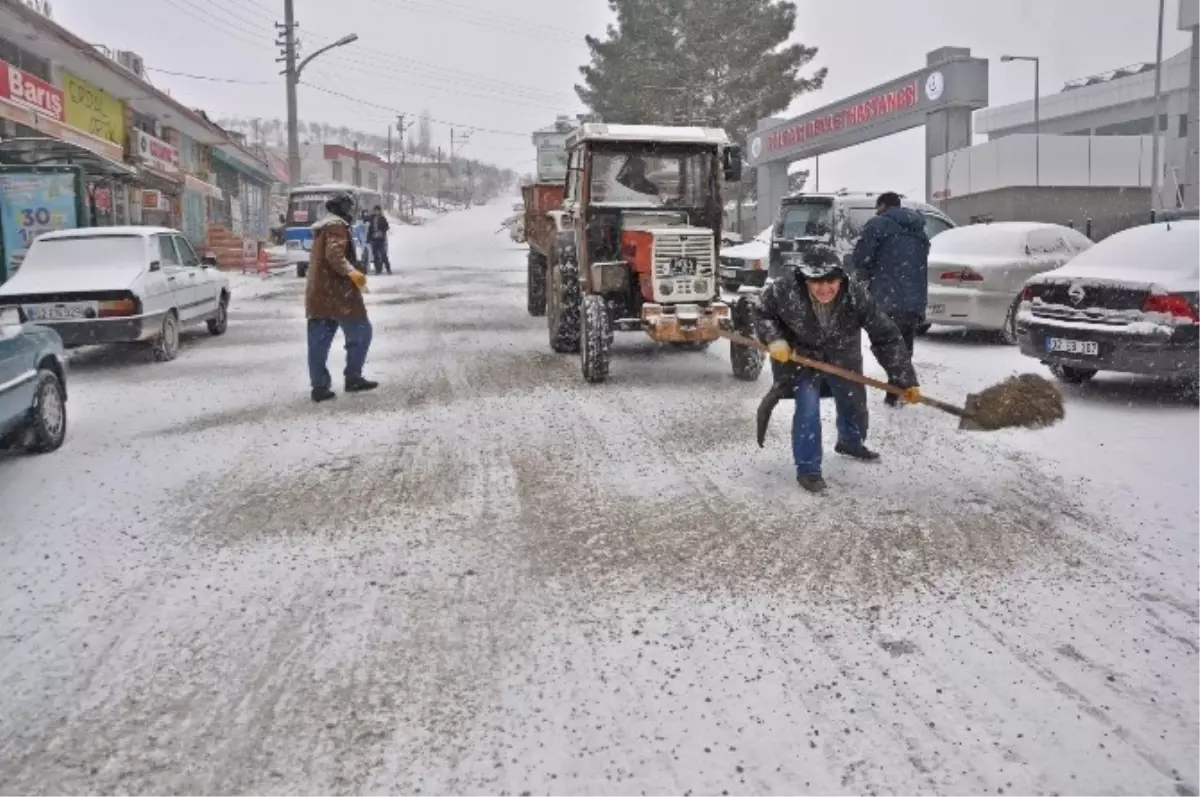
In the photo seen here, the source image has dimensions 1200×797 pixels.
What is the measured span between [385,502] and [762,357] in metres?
4.72

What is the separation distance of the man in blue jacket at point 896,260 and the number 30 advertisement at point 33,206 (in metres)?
13.4

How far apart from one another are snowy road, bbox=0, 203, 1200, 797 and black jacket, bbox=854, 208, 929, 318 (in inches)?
39.3

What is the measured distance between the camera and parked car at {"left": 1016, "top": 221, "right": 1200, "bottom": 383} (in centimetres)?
762

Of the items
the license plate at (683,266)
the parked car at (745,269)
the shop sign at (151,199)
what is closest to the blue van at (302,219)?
the shop sign at (151,199)

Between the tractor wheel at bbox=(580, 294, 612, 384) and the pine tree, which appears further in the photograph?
the pine tree

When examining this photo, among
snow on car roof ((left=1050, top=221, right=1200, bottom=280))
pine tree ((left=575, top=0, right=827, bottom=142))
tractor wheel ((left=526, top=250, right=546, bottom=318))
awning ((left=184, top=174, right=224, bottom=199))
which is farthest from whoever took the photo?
pine tree ((left=575, top=0, right=827, bottom=142))

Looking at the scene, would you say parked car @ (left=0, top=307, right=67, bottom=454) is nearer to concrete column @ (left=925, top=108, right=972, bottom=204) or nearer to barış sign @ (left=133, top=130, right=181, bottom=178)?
barış sign @ (left=133, top=130, right=181, bottom=178)

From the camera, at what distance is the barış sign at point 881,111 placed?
81.4 ft

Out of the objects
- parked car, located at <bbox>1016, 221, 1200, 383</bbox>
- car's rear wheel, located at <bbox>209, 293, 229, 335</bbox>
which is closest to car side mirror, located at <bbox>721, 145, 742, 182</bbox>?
parked car, located at <bbox>1016, 221, 1200, 383</bbox>

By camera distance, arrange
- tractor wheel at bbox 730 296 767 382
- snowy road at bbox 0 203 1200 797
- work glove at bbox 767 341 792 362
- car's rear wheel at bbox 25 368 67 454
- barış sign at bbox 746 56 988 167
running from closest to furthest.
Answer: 1. snowy road at bbox 0 203 1200 797
2. work glove at bbox 767 341 792 362
3. car's rear wheel at bbox 25 368 67 454
4. tractor wheel at bbox 730 296 767 382
5. barış sign at bbox 746 56 988 167

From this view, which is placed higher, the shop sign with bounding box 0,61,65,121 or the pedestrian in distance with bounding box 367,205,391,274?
the shop sign with bounding box 0,61,65,121

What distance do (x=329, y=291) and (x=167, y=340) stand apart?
12.7ft

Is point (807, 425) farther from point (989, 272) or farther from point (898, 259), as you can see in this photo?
point (989, 272)

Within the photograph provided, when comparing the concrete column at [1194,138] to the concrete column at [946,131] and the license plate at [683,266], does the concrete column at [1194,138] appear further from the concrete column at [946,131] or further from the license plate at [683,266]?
the license plate at [683,266]
